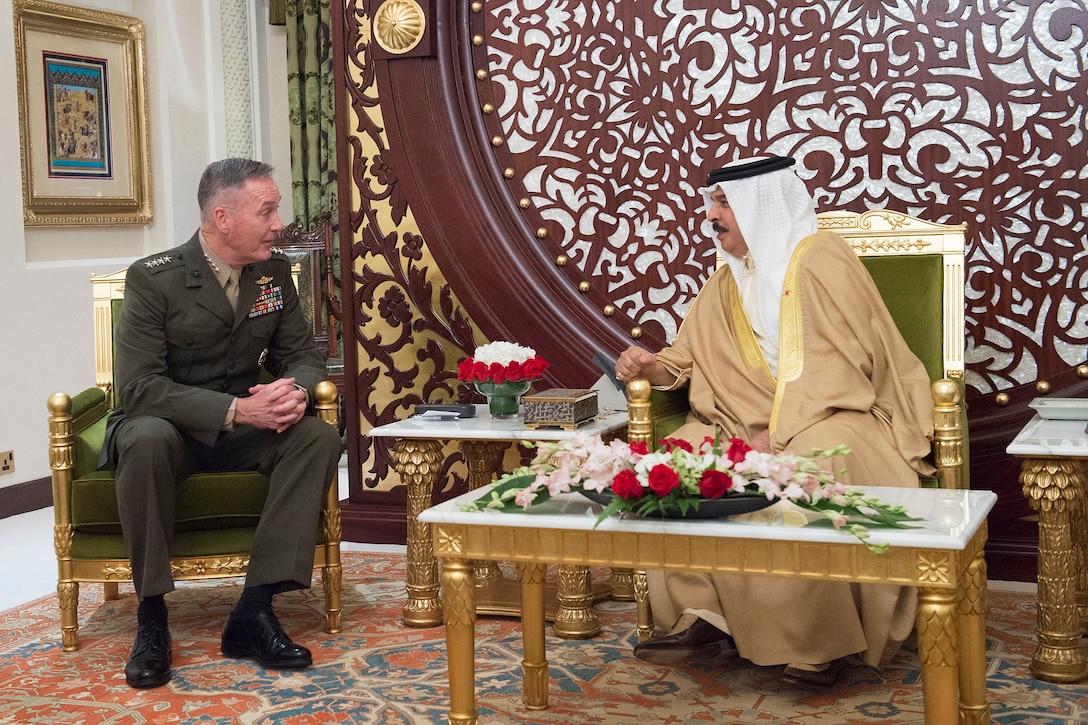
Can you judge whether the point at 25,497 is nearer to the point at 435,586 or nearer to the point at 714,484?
the point at 435,586

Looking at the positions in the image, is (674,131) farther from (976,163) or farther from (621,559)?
(621,559)

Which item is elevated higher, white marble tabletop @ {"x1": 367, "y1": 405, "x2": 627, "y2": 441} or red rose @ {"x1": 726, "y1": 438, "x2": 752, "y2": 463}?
red rose @ {"x1": 726, "y1": 438, "x2": 752, "y2": 463}

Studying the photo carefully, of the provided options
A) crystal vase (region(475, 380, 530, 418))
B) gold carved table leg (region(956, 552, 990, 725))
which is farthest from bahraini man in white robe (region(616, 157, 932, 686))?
gold carved table leg (region(956, 552, 990, 725))

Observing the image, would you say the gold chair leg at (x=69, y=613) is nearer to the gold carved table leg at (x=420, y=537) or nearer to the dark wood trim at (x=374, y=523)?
the gold carved table leg at (x=420, y=537)

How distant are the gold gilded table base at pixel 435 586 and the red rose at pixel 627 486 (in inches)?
49.4

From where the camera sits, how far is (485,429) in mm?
3695

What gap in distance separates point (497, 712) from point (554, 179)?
2256 millimetres

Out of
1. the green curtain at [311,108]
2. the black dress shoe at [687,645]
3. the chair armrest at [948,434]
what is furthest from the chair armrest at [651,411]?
the green curtain at [311,108]

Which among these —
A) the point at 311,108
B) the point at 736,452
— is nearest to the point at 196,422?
the point at 736,452

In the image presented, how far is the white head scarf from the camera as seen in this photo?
3650 millimetres

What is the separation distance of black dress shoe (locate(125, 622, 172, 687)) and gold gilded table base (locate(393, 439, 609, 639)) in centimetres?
75

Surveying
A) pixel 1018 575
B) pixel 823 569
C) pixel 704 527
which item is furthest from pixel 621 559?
pixel 1018 575

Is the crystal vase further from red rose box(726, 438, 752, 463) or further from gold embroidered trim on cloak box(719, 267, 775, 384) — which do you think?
red rose box(726, 438, 752, 463)

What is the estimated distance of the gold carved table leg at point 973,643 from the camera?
240 centimetres
